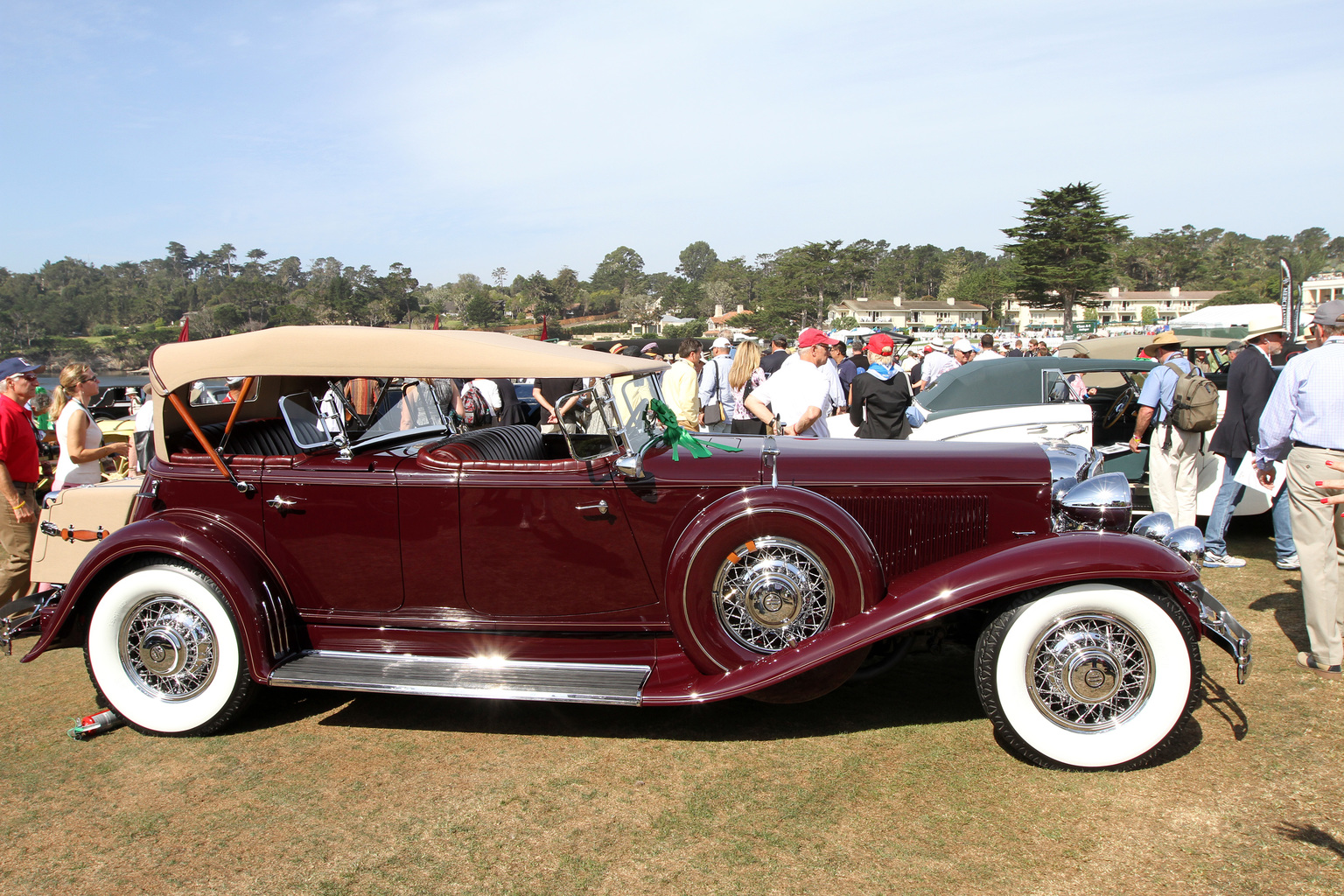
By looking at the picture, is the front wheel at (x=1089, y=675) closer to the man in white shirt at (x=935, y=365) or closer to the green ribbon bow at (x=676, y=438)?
the green ribbon bow at (x=676, y=438)

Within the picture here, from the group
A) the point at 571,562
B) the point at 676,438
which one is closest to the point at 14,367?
the point at 571,562

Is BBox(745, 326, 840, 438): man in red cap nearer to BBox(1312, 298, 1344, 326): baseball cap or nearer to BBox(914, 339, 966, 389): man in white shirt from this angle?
BBox(1312, 298, 1344, 326): baseball cap

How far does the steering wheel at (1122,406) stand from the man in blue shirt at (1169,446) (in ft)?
5.16

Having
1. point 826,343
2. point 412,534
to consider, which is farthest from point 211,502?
point 826,343

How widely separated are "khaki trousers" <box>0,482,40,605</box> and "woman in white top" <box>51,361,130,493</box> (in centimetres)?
35

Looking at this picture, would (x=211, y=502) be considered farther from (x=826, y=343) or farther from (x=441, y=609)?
(x=826, y=343)

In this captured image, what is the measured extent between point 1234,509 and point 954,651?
11.6 feet

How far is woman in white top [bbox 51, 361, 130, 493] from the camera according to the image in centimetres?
542

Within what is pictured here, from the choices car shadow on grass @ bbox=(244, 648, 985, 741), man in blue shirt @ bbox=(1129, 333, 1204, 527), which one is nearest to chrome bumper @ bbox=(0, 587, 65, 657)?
car shadow on grass @ bbox=(244, 648, 985, 741)

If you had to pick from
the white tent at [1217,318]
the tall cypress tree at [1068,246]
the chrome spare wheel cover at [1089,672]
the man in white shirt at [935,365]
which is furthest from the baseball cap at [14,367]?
the tall cypress tree at [1068,246]

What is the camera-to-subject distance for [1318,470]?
3973 millimetres

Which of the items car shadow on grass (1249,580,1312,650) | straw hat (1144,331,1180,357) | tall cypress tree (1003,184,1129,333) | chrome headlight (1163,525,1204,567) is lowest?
car shadow on grass (1249,580,1312,650)

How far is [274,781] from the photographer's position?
330cm

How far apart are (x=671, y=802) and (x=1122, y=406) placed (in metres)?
6.78
